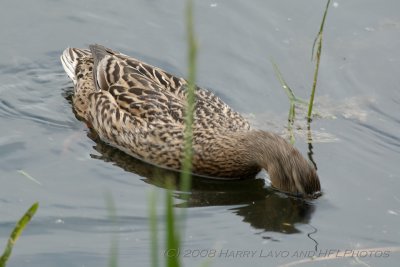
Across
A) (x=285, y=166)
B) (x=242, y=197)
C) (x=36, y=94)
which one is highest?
(x=285, y=166)

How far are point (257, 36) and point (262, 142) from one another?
3.02 meters

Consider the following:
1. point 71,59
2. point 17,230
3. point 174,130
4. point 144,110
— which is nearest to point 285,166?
point 174,130

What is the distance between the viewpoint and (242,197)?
9250 millimetres

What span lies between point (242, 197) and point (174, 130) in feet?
3.45

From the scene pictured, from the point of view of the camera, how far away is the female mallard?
9172mm

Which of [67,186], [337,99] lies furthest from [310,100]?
[67,186]

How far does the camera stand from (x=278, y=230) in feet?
28.1

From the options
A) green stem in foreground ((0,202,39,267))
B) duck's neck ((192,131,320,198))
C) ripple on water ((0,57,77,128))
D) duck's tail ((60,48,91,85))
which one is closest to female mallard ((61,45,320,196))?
duck's neck ((192,131,320,198))

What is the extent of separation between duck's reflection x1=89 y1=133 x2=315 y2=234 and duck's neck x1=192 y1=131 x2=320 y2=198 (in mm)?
140

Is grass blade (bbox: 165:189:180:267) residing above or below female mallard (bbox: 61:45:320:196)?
above

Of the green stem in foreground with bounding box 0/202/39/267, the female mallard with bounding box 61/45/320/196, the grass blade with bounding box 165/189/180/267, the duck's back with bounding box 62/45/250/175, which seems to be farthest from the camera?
the duck's back with bounding box 62/45/250/175

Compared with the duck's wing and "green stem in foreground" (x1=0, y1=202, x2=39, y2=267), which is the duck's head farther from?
"green stem in foreground" (x1=0, y1=202, x2=39, y2=267)

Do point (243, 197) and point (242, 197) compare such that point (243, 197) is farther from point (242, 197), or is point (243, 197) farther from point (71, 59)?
point (71, 59)

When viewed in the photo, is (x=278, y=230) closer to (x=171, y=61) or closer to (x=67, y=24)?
(x=171, y=61)
